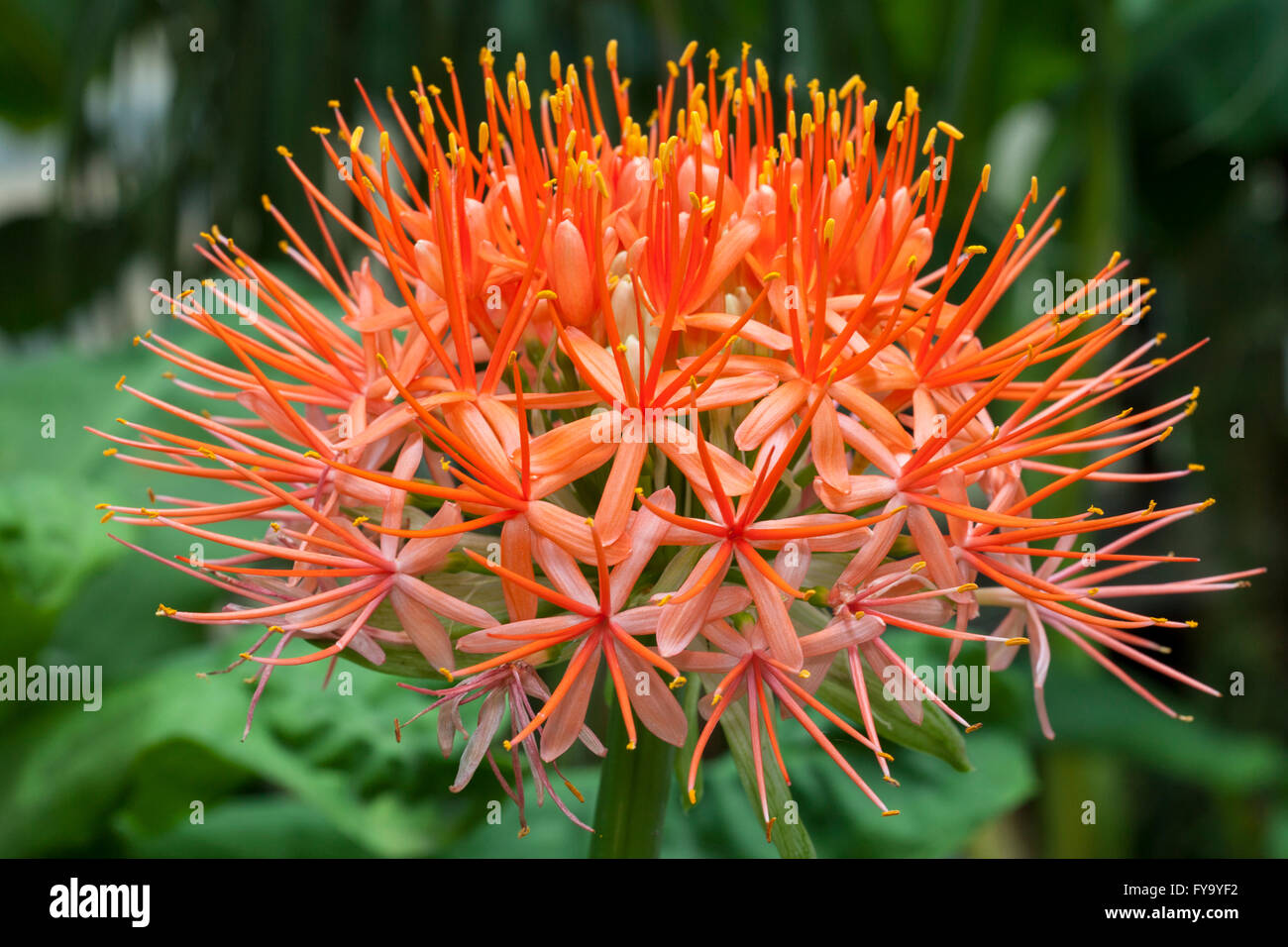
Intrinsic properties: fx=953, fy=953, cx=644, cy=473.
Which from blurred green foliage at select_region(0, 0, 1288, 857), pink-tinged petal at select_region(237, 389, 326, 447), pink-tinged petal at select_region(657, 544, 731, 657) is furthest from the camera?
blurred green foliage at select_region(0, 0, 1288, 857)

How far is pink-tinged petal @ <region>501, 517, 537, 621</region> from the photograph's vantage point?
1.96 feet

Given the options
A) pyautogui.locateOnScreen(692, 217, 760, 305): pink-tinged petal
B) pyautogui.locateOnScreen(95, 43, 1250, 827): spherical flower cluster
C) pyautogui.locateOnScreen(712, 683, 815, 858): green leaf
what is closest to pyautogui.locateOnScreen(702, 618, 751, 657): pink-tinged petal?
pyautogui.locateOnScreen(95, 43, 1250, 827): spherical flower cluster

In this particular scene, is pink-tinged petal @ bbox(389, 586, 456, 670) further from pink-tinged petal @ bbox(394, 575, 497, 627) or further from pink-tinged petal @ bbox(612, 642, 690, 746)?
pink-tinged petal @ bbox(612, 642, 690, 746)

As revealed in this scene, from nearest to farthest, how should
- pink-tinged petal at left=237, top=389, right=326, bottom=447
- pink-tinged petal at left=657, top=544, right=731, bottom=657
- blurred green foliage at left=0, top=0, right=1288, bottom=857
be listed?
pink-tinged petal at left=657, top=544, right=731, bottom=657, pink-tinged petal at left=237, top=389, right=326, bottom=447, blurred green foliage at left=0, top=0, right=1288, bottom=857

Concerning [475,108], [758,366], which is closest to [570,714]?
[758,366]

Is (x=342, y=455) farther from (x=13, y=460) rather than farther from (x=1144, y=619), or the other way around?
(x=13, y=460)

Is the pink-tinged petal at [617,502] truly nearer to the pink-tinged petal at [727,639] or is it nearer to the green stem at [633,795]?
the pink-tinged petal at [727,639]

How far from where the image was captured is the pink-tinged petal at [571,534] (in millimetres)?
589

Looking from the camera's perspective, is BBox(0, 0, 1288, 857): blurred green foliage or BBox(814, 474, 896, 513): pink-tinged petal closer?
BBox(814, 474, 896, 513): pink-tinged petal

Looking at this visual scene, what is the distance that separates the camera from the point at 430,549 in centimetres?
63

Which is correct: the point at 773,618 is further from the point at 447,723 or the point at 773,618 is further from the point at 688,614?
the point at 447,723

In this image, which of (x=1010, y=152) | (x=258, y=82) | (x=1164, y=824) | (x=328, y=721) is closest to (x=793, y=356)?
(x=328, y=721)

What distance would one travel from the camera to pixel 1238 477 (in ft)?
9.25

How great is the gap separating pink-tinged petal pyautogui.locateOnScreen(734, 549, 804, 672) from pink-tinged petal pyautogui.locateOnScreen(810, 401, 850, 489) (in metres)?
0.08
